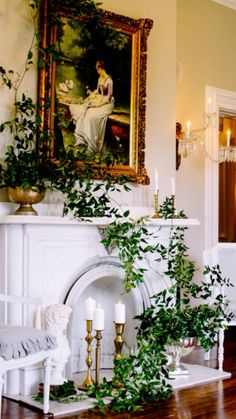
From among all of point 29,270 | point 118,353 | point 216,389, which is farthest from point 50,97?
point 216,389

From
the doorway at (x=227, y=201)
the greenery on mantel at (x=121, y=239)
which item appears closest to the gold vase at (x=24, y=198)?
the greenery on mantel at (x=121, y=239)

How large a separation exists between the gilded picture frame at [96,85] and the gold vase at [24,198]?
36cm

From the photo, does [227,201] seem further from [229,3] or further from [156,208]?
[156,208]

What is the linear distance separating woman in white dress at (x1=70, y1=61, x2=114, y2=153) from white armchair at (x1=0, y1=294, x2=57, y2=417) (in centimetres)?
121

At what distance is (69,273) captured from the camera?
4.03 meters

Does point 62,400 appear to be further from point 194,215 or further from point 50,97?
point 194,215

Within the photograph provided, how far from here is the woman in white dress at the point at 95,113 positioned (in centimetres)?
423

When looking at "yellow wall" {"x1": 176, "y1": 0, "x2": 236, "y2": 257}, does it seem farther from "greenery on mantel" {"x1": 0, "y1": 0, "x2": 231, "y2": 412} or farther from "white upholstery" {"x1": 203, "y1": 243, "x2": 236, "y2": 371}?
"greenery on mantel" {"x1": 0, "y1": 0, "x2": 231, "y2": 412}

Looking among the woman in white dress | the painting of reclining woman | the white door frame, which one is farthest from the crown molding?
the woman in white dress

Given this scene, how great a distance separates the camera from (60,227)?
13.0ft

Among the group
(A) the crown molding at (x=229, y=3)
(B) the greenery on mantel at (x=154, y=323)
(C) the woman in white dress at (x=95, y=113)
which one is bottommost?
(B) the greenery on mantel at (x=154, y=323)

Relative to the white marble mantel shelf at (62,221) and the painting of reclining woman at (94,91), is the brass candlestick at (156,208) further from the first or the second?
the painting of reclining woman at (94,91)

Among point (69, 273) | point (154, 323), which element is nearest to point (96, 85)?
point (69, 273)

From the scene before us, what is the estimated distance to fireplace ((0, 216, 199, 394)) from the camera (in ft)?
12.4
